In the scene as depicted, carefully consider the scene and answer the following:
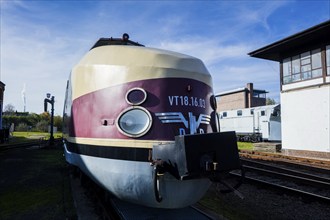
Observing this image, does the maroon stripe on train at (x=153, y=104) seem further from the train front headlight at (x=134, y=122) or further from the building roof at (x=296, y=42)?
the building roof at (x=296, y=42)

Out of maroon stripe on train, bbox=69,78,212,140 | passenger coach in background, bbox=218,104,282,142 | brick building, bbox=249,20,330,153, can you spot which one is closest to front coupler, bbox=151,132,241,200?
maroon stripe on train, bbox=69,78,212,140

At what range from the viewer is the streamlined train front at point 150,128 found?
326 cm

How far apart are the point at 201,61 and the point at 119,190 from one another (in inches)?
90.8

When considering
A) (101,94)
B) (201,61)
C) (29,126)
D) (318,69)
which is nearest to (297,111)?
(318,69)

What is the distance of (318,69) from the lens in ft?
60.4

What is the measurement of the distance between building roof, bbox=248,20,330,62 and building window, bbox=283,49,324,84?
683 millimetres

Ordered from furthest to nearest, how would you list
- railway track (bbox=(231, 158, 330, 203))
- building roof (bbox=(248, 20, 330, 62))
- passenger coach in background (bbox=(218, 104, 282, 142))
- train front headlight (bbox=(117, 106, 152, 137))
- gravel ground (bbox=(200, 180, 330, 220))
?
passenger coach in background (bbox=(218, 104, 282, 142))
building roof (bbox=(248, 20, 330, 62))
railway track (bbox=(231, 158, 330, 203))
gravel ground (bbox=(200, 180, 330, 220))
train front headlight (bbox=(117, 106, 152, 137))

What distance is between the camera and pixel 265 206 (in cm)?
665

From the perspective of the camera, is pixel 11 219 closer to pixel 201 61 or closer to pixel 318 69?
pixel 201 61

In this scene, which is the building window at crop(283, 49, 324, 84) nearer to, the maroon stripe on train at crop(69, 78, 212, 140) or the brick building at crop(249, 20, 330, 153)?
the brick building at crop(249, 20, 330, 153)

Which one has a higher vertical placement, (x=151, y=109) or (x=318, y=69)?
(x=318, y=69)

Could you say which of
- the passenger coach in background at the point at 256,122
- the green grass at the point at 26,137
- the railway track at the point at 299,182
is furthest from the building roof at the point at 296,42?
the green grass at the point at 26,137

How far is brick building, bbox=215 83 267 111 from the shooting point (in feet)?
166

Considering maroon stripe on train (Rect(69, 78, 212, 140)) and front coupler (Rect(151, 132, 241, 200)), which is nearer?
front coupler (Rect(151, 132, 241, 200))
